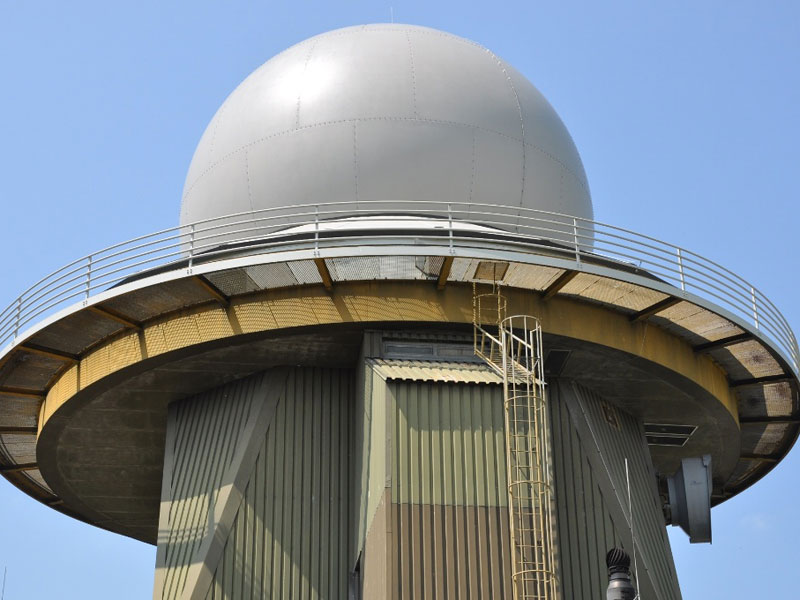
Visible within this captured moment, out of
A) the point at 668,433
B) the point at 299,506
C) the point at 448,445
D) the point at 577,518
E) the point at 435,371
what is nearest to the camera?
the point at 448,445

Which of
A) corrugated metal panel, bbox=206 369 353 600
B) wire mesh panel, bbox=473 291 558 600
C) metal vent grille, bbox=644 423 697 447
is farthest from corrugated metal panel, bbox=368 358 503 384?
metal vent grille, bbox=644 423 697 447

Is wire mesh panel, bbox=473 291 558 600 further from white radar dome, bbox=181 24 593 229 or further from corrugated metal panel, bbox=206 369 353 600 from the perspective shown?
corrugated metal panel, bbox=206 369 353 600

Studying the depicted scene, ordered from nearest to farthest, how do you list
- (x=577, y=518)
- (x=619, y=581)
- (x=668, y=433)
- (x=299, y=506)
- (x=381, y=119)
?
(x=619, y=581)
(x=577, y=518)
(x=299, y=506)
(x=381, y=119)
(x=668, y=433)

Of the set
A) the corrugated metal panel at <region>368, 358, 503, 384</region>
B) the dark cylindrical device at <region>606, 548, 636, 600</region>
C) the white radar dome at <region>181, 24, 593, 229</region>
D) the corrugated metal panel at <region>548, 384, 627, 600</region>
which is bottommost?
the dark cylindrical device at <region>606, 548, 636, 600</region>

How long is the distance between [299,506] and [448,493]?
3.88 metres

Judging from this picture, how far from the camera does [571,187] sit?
92.1ft

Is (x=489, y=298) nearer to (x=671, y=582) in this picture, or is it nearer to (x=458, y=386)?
(x=458, y=386)

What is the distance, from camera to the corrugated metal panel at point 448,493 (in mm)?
21859

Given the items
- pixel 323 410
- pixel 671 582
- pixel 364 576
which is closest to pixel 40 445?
pixel 323 410

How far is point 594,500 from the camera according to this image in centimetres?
2506

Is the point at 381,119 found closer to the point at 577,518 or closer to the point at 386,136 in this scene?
the point at 386,136

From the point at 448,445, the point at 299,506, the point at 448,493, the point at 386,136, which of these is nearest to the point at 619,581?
the point at 448,493

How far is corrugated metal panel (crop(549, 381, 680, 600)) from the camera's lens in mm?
24375

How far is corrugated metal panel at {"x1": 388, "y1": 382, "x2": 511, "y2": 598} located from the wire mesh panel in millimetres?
251
